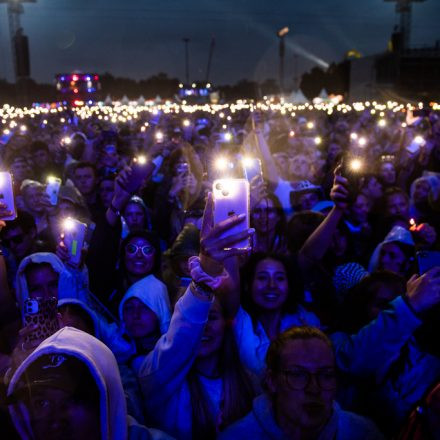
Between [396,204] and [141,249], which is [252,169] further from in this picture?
[396,204]

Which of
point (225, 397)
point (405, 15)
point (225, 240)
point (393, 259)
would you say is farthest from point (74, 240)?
point (405, 15)

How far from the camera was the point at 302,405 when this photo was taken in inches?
84.4

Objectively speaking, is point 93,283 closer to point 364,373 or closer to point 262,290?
point 262,290

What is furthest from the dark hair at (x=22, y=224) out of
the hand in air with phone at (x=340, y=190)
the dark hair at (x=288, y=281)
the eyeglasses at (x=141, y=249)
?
the hand in air with phone at (x=340, y=190)

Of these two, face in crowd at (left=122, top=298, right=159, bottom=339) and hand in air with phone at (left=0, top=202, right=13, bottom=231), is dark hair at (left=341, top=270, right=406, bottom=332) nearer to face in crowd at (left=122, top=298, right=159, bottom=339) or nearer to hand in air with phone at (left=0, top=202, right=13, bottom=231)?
face in crowd at (left=122, top=298, right=159, bottom=339)

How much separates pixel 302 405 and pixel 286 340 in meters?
0.29

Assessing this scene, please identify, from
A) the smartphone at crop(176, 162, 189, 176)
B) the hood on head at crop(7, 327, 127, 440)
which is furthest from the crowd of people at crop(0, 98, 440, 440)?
the smartphone at crop(176, 162, 189, 176)

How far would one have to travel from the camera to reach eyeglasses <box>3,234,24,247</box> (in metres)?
4.44

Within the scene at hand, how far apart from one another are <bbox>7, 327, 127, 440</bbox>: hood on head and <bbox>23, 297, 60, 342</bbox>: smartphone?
12.2 inches

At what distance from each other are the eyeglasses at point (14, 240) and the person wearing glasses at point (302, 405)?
2907 millimetres

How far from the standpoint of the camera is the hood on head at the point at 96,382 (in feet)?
6.03

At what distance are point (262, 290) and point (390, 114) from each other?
15.5 metres

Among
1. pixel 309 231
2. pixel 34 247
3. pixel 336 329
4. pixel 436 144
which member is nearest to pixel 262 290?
pixel 336 329

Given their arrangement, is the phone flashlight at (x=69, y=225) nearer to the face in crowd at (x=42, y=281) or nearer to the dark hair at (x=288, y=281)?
the face in crowd at (x=42, y=281)
